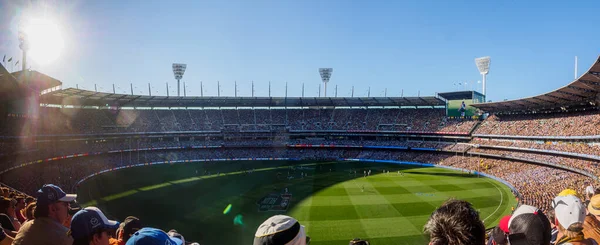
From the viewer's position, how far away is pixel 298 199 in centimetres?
2944

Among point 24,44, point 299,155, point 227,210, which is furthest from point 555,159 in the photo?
point 24,44

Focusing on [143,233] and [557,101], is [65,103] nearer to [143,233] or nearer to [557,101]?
[143,233]

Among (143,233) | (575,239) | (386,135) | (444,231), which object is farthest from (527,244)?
(386,135)

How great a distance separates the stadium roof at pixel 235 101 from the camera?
56969 millimetres

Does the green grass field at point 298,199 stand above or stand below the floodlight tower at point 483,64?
below

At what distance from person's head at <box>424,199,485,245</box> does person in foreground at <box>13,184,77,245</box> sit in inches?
184

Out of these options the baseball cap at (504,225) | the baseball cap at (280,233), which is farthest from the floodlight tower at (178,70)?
the baseball cap at (504,225)

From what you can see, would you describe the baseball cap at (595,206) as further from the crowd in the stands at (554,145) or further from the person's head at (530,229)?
the crowd in the stands at (554,145)

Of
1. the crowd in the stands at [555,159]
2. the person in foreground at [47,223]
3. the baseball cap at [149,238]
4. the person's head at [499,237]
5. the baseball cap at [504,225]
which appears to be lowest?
the crowd in the stands at [555,159]

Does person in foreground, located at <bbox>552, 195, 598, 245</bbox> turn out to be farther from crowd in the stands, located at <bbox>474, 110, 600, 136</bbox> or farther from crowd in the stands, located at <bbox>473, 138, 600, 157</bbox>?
crowd in the stands, located at <bbox>474, 110, 600, 136</bbox>

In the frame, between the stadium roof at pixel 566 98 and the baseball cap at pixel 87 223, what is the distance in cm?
3232

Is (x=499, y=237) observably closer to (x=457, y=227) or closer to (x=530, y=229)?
(x=530, y=229)

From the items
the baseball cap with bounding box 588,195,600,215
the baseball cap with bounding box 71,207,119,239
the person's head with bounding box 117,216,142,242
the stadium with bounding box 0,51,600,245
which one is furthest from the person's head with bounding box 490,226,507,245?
the stadium with bounding box 0,51,600,245

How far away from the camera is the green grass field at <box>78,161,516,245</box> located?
70.6 feet
